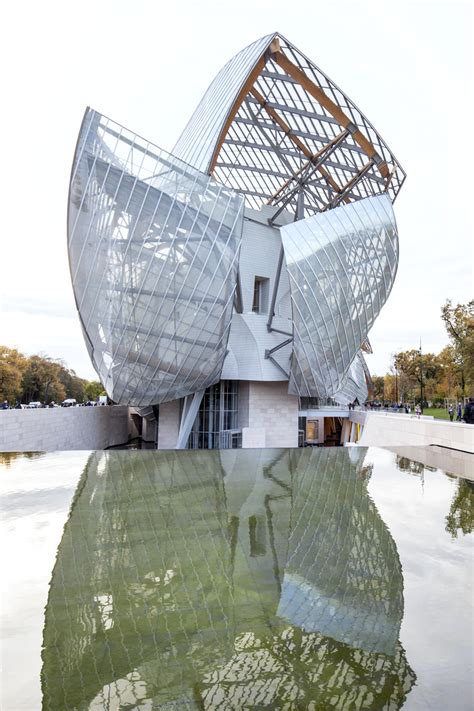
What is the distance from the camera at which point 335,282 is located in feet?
82.3

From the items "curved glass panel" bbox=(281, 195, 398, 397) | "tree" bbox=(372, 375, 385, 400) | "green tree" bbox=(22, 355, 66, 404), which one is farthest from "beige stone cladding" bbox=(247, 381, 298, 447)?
"tree" bbox=(372, 375, 385, 400)

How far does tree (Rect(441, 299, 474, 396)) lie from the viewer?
36094mm

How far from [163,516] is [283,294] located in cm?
2540

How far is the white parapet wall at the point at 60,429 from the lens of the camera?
18.4 metres

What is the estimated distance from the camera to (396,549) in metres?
5.86

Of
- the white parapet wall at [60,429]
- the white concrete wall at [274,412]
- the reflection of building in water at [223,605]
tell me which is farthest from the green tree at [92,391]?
the reflection of building in water at [223,605]

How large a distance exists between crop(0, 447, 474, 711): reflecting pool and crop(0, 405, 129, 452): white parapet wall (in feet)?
34.4

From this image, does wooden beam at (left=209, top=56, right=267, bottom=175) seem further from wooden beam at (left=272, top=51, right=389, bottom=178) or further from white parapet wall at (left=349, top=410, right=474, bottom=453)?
white parapet wall at (left=349, top=410, right=474, bottom=453)

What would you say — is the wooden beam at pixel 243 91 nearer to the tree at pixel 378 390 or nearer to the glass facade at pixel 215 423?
the glass facade at pixel 215 423

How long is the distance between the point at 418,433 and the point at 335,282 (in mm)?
10415

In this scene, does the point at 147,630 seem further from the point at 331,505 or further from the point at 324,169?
the point at 324,169

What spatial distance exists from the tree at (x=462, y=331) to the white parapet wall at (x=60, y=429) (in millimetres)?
28185

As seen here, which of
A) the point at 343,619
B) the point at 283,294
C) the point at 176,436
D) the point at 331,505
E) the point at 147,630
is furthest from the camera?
the point at 283,294

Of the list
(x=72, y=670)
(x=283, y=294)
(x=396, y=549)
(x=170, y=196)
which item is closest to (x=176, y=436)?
(x=283, y=294)
